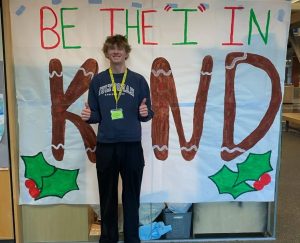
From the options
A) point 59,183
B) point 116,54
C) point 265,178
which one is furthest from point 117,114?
point 265,178

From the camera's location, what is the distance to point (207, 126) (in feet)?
7.85

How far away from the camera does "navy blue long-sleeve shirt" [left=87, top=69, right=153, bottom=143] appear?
2.12m

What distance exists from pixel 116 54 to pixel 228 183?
1176 millimetres

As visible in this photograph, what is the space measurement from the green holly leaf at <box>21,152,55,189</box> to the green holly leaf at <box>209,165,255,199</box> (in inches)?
44.0

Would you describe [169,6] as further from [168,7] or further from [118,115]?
[118,115]

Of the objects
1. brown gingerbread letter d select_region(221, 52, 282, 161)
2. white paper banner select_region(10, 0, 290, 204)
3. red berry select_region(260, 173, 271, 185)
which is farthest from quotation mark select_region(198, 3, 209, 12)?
red berry select_region(260, 173, 271, 185)

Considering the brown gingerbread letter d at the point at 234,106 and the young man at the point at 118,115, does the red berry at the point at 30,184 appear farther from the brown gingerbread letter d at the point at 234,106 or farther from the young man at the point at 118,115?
the brown gingerbread letter d at the point at 234,106

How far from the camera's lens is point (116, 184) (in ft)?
7.50

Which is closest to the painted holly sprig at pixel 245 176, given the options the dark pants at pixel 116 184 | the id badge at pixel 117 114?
the dark pants at pixel 116 184

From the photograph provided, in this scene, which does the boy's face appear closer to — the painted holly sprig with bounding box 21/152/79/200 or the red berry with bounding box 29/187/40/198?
the painted holly sprig with bounding box 21/152/79/200

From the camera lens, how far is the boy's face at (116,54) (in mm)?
2072

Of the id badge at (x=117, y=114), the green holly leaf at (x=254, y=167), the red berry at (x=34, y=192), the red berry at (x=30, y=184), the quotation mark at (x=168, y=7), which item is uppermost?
the quotation mark at (x=168, y=7)

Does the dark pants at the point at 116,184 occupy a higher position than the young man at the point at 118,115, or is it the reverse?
the young man at the point at 118,115

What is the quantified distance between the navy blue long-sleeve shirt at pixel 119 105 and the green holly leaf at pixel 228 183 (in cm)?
67
